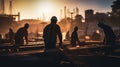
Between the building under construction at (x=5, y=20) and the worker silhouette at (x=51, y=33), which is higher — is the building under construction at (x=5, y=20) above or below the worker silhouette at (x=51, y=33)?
above

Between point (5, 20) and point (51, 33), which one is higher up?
point (5, 20)

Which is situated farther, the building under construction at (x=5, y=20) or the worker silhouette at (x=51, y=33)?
the building under construction at (x=5, y=20)

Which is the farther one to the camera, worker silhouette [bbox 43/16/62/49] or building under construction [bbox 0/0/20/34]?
building under construction [bbox 0/0/20/34]

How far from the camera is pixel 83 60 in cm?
1042

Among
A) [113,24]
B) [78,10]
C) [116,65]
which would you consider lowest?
[116,65]

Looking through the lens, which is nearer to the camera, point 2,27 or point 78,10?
point 2,27

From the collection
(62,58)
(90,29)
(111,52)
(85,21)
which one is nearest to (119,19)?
(90,29)

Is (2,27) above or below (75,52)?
above

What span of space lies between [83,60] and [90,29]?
43.4 meters

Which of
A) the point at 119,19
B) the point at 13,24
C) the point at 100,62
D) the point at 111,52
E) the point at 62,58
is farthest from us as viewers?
the point at 13,24

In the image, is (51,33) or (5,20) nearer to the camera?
(51,33)

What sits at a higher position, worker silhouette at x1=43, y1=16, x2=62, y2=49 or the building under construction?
the building under construction

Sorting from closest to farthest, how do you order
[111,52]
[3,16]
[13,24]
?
[111,52] → [3,16] → [13,24]

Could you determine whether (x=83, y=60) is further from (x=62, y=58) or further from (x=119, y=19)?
(x=119, y=19)
